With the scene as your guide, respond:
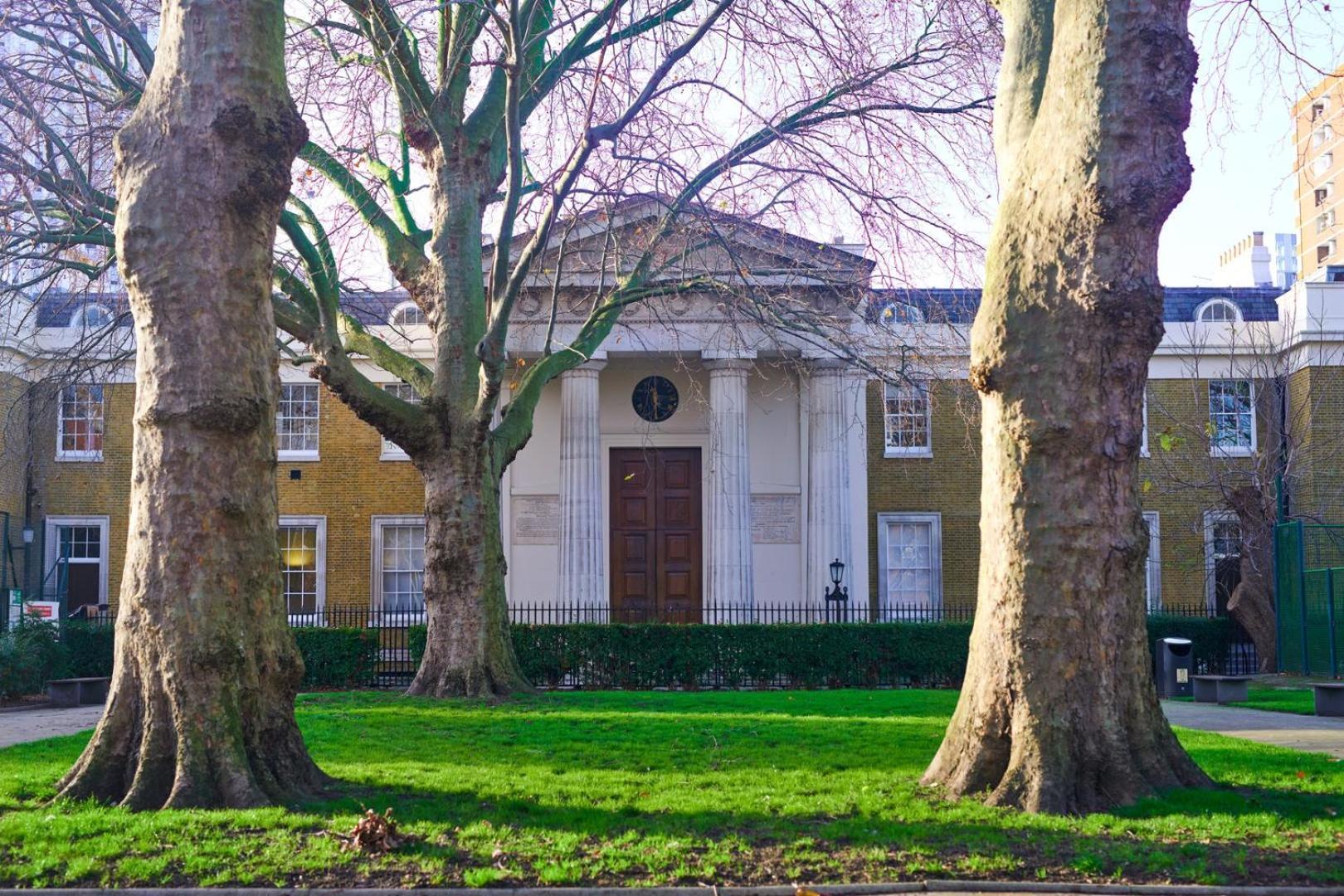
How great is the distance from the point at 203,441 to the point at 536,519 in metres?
22.5

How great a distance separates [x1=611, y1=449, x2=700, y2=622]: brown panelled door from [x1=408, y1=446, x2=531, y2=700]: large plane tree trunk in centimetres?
1393

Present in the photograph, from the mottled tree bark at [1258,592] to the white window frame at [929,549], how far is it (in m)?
7.73

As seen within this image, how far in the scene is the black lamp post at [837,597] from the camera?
25.2 meters

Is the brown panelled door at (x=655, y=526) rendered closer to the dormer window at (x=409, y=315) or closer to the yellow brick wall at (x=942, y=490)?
the yellow brick wall at (x=942, y=490)

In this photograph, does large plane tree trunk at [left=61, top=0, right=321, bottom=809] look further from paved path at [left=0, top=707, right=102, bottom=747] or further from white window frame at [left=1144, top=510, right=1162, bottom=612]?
white window frame at [left=1144, top=510, right=1162, bottom=612]

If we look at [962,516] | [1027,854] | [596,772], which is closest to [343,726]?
[596,772]

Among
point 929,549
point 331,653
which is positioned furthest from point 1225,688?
point 929,549

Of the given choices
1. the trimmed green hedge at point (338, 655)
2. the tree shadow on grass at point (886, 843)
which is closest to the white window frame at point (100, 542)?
the trimmed green hedge at point (338, 655)

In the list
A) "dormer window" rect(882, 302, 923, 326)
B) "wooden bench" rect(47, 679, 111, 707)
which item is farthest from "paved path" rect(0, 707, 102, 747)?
"dormer window" rect(882, 302, 923, 326)

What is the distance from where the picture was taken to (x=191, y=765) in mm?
7137

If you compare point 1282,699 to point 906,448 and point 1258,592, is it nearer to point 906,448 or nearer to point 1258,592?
point 1258,592

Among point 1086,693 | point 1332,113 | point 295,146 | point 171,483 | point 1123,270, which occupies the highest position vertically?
point 1332,113

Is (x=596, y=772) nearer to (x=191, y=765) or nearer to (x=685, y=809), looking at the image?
(x=685, y=809)

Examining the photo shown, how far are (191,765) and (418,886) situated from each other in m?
2.15
